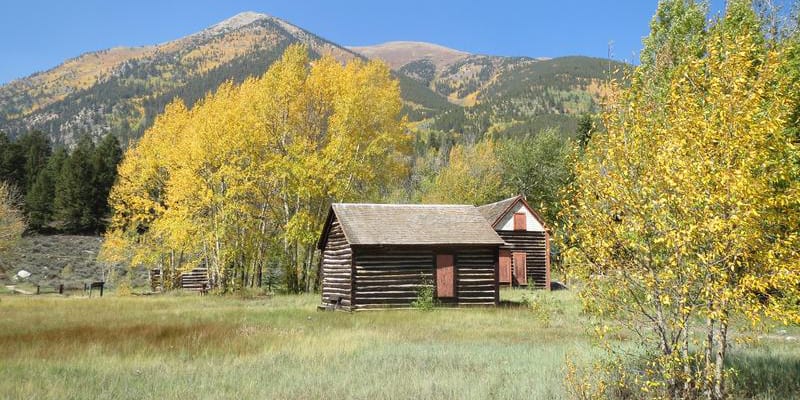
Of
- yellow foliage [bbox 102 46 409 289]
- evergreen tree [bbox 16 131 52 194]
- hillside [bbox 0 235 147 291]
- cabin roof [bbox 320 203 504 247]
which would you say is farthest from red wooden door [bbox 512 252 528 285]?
evergreen tree [bbox 16 131 52 194]

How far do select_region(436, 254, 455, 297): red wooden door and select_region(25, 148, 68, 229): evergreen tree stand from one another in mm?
66325

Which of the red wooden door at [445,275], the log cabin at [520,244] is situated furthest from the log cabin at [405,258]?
the log cabin at [520,244]

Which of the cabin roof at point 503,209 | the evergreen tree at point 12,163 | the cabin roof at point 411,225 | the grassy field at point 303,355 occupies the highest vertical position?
the evergreen tree at point 12,163

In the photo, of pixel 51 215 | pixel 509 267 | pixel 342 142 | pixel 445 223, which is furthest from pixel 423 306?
pixel 51 215

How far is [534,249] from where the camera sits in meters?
42.5

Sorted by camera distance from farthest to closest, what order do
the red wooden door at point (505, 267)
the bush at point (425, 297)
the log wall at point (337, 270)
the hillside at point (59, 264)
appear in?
the hillside at point (59, 264) < the red wooden door at point (505, 267) < the log wall at point (337, 270) < the bush at point (425, 297)

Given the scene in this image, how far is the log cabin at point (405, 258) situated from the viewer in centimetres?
2639

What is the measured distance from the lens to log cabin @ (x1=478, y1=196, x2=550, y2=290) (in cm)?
4141

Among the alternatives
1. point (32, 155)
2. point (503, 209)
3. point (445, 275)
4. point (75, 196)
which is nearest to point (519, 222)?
point (503, 209)

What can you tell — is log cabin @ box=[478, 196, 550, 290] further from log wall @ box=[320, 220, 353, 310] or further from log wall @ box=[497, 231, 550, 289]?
log wall @ box=[320, 220, 353, 310]

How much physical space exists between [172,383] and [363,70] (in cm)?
2766

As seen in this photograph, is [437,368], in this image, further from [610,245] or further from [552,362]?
[610,245]

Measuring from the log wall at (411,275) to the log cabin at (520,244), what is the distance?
1356 cm

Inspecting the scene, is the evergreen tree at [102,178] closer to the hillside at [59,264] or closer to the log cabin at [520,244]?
the hillside at [59,264]
